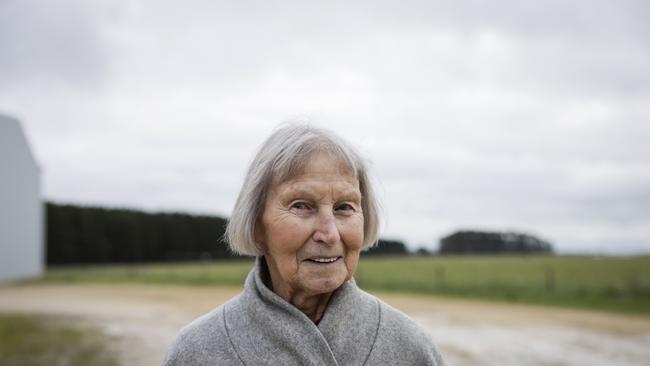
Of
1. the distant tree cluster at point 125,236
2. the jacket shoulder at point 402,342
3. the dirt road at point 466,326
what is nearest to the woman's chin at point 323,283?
the jacket shoulder at point 402,342

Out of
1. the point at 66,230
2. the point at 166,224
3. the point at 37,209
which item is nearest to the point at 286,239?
the point at 37,209

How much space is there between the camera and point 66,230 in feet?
123

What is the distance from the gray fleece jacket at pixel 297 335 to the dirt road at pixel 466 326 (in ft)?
19.9

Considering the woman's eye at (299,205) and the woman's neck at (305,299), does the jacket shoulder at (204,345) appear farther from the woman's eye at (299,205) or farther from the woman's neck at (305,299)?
the woman's eye at (299,205)

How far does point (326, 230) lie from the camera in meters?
1.61

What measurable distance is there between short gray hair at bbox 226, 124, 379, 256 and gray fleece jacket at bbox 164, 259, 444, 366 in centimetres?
14

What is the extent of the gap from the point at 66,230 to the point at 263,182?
3977 cm

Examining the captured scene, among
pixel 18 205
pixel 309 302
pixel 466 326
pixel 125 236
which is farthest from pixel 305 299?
pixel 125 236

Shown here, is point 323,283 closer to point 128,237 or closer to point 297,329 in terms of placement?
point 297,329

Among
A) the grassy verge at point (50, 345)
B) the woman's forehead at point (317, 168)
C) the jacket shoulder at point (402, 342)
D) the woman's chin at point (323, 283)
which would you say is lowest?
the grassy verge at point (50, 345)

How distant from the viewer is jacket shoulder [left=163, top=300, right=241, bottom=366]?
168 cm

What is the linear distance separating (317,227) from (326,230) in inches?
1.2

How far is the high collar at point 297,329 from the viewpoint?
1615 millimetres

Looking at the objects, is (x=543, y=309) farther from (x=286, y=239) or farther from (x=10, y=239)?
(x=10, y=239)
